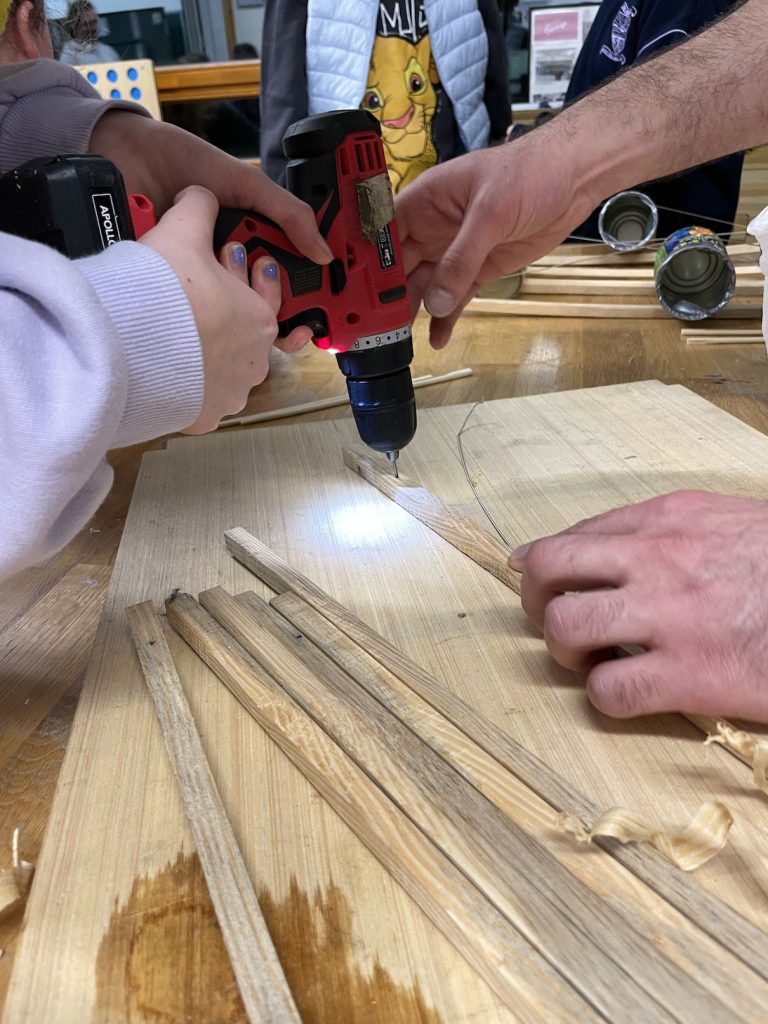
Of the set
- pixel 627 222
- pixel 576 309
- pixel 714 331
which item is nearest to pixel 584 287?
pixel 576 309

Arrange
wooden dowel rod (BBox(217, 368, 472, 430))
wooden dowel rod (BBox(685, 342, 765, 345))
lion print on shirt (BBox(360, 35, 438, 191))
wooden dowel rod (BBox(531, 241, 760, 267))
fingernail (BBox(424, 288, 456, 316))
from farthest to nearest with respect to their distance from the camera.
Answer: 1. lion print on shirt (BBox(360, 35, 438, 191))
2. wooden dowel rod (BBox(531, 241, 760, 267))
3. wooden dowel rod (BBox(685, 342, 765, 345))
4. wooden dowel rod (BBox(217, 368, 472, 430))
5. fingernail (BBox(424, 288, 456, 316))

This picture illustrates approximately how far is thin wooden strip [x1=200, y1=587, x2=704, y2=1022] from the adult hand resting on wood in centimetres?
16

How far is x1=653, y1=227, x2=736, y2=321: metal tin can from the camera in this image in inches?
69.1

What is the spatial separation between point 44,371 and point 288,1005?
0.48 meters

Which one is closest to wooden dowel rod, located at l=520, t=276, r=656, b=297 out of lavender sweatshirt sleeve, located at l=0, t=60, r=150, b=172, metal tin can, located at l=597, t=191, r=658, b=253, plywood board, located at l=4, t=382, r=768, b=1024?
metal tin can, located at l=597, t=191, r=658, b=253

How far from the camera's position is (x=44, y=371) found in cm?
64

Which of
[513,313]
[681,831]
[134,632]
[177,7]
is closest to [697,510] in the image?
[681,831]

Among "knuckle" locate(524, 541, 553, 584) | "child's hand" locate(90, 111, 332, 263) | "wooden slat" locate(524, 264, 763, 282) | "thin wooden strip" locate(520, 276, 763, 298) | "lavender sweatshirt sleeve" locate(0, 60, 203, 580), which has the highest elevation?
"child's hand" locate(90, 111, 332, 263)

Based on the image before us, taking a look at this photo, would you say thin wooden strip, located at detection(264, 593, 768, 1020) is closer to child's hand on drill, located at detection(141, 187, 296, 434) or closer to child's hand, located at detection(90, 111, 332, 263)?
child's hand on drill, located at detection(141, 187, 296, 434)

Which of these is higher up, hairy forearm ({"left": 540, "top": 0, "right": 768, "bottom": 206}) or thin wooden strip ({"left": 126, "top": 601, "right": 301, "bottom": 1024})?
hairy forearm ({"left": 540, "top": 0, "right": 768, "bottom": 206})

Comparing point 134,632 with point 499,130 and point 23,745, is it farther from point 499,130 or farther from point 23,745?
point 499,130

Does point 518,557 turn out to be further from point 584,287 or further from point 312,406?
point 584,287

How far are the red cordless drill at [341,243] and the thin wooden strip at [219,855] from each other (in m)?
0.45

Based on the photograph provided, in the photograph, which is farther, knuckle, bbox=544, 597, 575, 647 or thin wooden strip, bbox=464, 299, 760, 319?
thin wooden strip, bbox=464, 299, 760, 319
